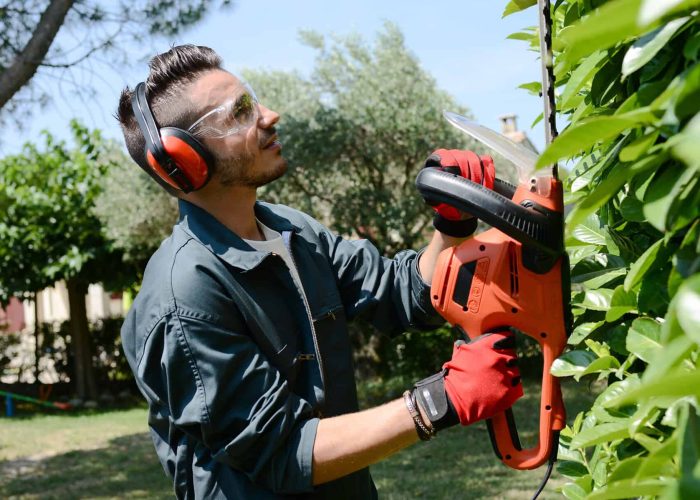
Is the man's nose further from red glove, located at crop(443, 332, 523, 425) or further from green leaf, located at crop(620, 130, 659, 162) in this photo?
green leaf, located at crop(620, 130, 659, 162)

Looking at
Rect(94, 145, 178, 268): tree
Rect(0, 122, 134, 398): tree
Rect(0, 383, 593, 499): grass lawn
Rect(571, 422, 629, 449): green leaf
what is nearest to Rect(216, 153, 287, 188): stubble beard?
Rect(571, 422, 629, 449): green leaf

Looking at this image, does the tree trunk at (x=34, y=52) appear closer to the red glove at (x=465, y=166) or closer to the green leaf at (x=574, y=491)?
the red glove at (x=465, y=166)

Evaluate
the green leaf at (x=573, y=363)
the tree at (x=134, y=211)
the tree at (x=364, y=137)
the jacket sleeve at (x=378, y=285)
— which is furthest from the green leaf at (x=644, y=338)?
the tree at (x=134, y=211)

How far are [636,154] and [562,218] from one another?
2.27 feet

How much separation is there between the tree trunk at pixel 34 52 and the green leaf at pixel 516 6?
170 inches

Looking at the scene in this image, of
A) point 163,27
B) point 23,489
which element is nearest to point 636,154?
point 163,27

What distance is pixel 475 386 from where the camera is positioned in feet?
5.31

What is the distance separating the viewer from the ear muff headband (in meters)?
2.04

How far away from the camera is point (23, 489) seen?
704 cm

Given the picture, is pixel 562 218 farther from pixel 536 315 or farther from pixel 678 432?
pixel 678 432

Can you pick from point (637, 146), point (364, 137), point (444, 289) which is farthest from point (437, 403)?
point (364, 137)

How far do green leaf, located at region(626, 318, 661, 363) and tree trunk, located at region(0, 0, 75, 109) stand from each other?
16.2 ft

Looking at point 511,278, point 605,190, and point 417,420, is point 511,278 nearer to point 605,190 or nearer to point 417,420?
point 417,420

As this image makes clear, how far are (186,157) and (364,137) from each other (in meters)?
→ 8.20
